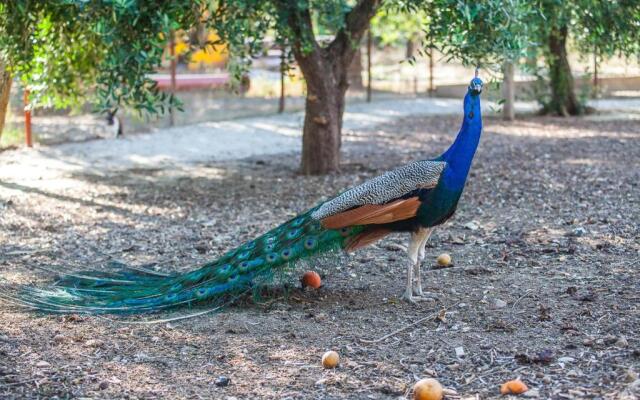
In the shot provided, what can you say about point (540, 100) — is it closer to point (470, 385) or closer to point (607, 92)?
point (607, 92)

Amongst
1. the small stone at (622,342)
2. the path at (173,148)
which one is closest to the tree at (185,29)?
the path at (173,148)

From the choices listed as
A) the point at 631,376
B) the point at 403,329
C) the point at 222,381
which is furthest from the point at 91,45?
the point at 631,376

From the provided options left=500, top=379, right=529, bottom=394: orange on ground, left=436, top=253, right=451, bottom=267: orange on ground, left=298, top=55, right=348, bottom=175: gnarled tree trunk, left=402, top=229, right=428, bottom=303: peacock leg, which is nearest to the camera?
left=500, top=379, right=529, bottom=394: orange on ground

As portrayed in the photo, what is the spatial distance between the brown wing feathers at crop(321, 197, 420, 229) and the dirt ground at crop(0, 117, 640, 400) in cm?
51

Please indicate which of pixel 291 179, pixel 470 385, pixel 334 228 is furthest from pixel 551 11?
pixel 470 385

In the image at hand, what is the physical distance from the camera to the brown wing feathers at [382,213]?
582 centimetres

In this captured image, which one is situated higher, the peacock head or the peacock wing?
the peacock head

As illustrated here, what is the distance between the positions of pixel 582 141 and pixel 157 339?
34.8ft

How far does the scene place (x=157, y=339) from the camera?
5.48m

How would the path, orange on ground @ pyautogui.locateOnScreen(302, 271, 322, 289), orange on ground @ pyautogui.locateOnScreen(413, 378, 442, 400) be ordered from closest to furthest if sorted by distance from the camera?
orange on ground @ pyautogui.locateOnScreen(413, 378, 442, 400)
orange on ground @ pyautogui.locateOnScreen(302, 271, 322, 289)
the path

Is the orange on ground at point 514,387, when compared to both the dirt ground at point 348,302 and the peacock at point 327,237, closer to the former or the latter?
the dirt ground at point 348,302

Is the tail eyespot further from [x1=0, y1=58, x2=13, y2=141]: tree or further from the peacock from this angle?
[x1=0, y1=58, x2=13, y2=141]: tree

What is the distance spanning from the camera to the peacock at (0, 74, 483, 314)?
5848mm

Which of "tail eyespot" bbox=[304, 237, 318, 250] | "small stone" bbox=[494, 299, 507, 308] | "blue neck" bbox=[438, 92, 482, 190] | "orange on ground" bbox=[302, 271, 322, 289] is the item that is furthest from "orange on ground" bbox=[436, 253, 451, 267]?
"tail eyespot" bbox=[304, 237, 318, 250]
